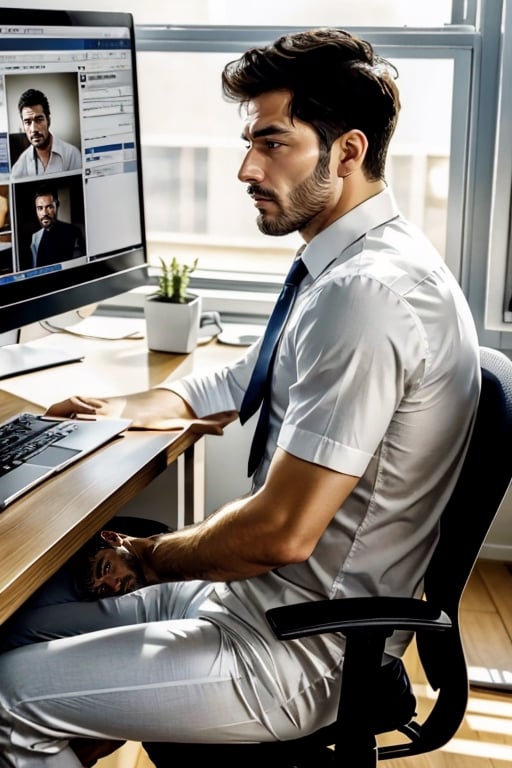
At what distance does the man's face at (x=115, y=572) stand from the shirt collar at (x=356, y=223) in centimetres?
50

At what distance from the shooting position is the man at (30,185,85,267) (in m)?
1.66

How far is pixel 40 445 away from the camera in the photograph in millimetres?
1427

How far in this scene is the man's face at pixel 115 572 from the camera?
133 cm

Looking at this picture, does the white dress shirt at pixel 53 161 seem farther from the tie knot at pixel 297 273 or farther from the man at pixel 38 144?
the tie knot at pixel 297 273

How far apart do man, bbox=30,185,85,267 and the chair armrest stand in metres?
0.83

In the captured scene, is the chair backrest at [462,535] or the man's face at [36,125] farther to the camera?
the man's face at [36,125]

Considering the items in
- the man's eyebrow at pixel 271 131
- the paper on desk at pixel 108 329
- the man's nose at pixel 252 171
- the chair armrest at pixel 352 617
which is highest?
the man's eyebrow at pixel 271 131

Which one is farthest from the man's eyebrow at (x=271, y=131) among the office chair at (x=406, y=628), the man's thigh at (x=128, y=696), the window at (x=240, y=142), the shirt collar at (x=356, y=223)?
the window at (x=240, y=142)

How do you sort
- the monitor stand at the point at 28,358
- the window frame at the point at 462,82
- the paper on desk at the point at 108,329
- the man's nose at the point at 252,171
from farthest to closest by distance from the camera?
the window frame at the point at 462,82 → the paper on desk at the point at 108,329 → the monitor stand at the point at 28,358 → the man's nose at the point at 252,171

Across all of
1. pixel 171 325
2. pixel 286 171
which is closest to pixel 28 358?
pixel 171 325

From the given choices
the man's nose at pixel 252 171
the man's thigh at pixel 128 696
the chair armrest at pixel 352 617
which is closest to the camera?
the chair armrest at pixel 352 617

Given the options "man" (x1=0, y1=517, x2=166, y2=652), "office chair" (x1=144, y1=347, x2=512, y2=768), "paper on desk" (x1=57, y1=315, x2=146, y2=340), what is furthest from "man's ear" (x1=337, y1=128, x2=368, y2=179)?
"paper on desk" (x1=57, y1=315, x2=146, y2=340)

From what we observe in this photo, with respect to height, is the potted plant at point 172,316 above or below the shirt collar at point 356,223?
below

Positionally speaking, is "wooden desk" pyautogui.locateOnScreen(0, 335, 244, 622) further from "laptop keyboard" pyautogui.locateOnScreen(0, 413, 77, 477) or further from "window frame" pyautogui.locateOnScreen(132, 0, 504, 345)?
"window frame" pyautogui.locateOnScreen(132, 0, 504, 345)
